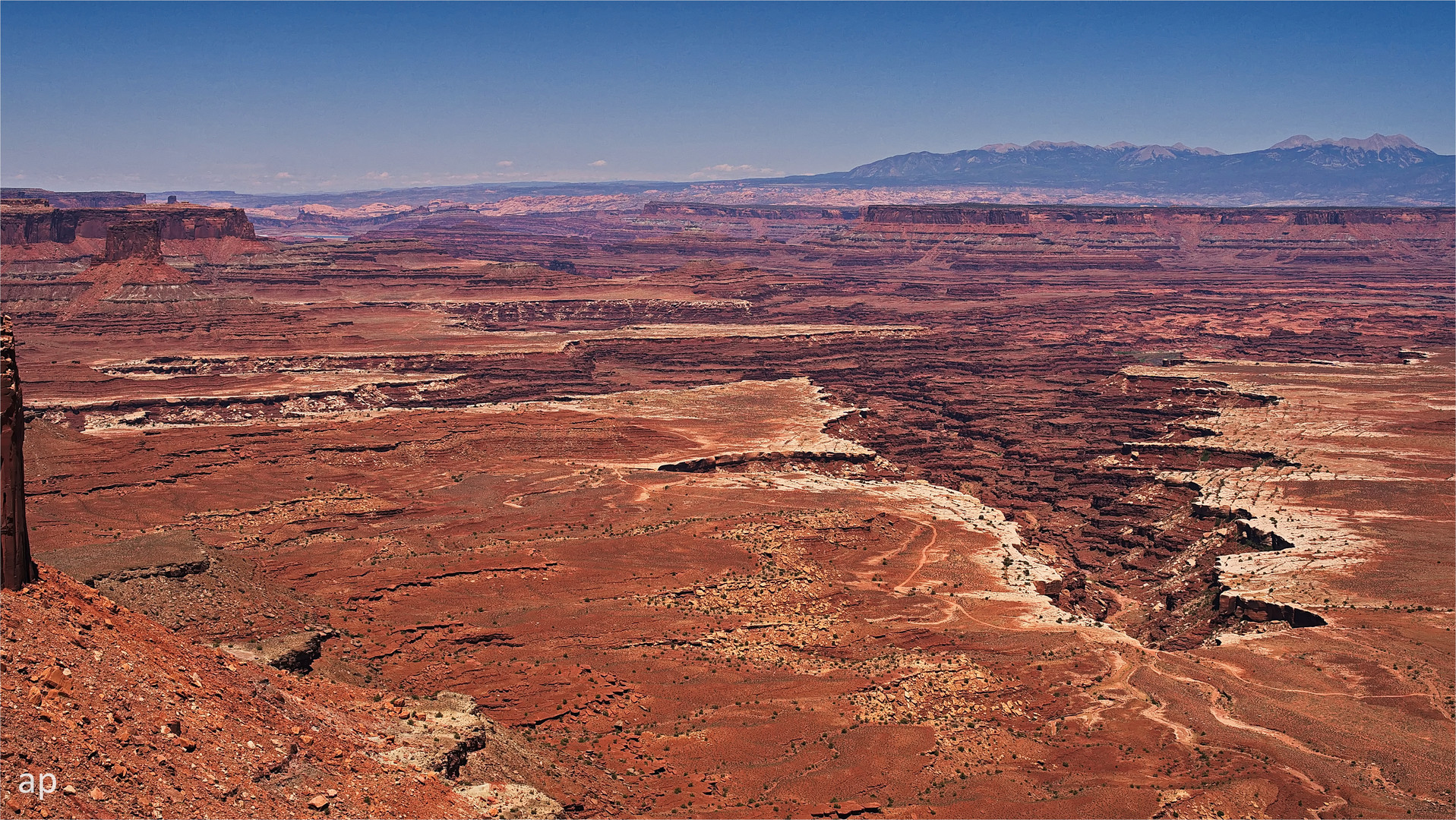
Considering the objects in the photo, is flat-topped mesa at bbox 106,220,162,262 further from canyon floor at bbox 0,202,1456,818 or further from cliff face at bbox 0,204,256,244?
canyon floor at bbox 0,202,1456,818

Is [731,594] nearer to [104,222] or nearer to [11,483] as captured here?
[11,483]

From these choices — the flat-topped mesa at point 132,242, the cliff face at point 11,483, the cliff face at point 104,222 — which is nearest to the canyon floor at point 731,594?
the cliff face at point 11,483

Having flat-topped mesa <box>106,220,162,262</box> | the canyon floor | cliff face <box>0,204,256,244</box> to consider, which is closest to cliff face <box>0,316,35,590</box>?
the canyon floor

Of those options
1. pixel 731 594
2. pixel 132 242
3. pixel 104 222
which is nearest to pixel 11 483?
pixel 731 594

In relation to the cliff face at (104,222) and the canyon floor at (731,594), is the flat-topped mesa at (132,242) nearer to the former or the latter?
the cliff face at (104,222)

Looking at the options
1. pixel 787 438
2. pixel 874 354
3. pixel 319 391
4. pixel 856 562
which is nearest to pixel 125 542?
pixel 856 562

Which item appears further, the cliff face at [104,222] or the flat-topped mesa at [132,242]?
the cliff face at [104,222]
